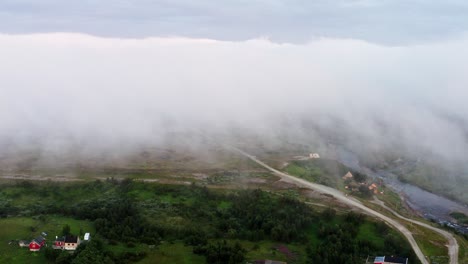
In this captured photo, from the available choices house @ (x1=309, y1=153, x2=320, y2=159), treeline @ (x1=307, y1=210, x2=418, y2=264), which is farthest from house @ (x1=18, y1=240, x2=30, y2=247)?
house @ (x1=309, y1=153, x2=320, y2=159)

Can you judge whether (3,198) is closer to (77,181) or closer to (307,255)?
(77,181)

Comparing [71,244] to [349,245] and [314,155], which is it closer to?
[349,245]

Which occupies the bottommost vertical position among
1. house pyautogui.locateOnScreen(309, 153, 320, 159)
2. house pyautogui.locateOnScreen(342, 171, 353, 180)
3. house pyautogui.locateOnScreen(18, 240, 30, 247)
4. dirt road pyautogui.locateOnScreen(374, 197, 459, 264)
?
dirt road pyautogui.locateOnScreen(374, 197, 459, 264)

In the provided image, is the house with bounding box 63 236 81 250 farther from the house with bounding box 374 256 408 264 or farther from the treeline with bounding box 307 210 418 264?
the house with bounding box 374 256 408 264

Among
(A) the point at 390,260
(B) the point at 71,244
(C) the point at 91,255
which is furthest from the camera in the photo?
(B) the point at 71,244

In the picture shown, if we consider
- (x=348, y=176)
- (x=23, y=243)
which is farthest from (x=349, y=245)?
(x=23, y=243)

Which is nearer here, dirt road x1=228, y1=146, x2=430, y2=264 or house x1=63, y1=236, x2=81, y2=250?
house x1=63, y1=236, x2=81, y2=250

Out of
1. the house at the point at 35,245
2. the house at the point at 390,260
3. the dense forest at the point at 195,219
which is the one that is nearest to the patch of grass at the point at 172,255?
the dense forest at the point at 195,219

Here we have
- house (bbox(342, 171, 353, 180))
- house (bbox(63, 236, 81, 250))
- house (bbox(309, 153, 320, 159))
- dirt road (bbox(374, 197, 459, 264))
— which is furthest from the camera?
house (bbox(309, 153, 320, 159))

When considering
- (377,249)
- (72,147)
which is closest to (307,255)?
(377,249)
